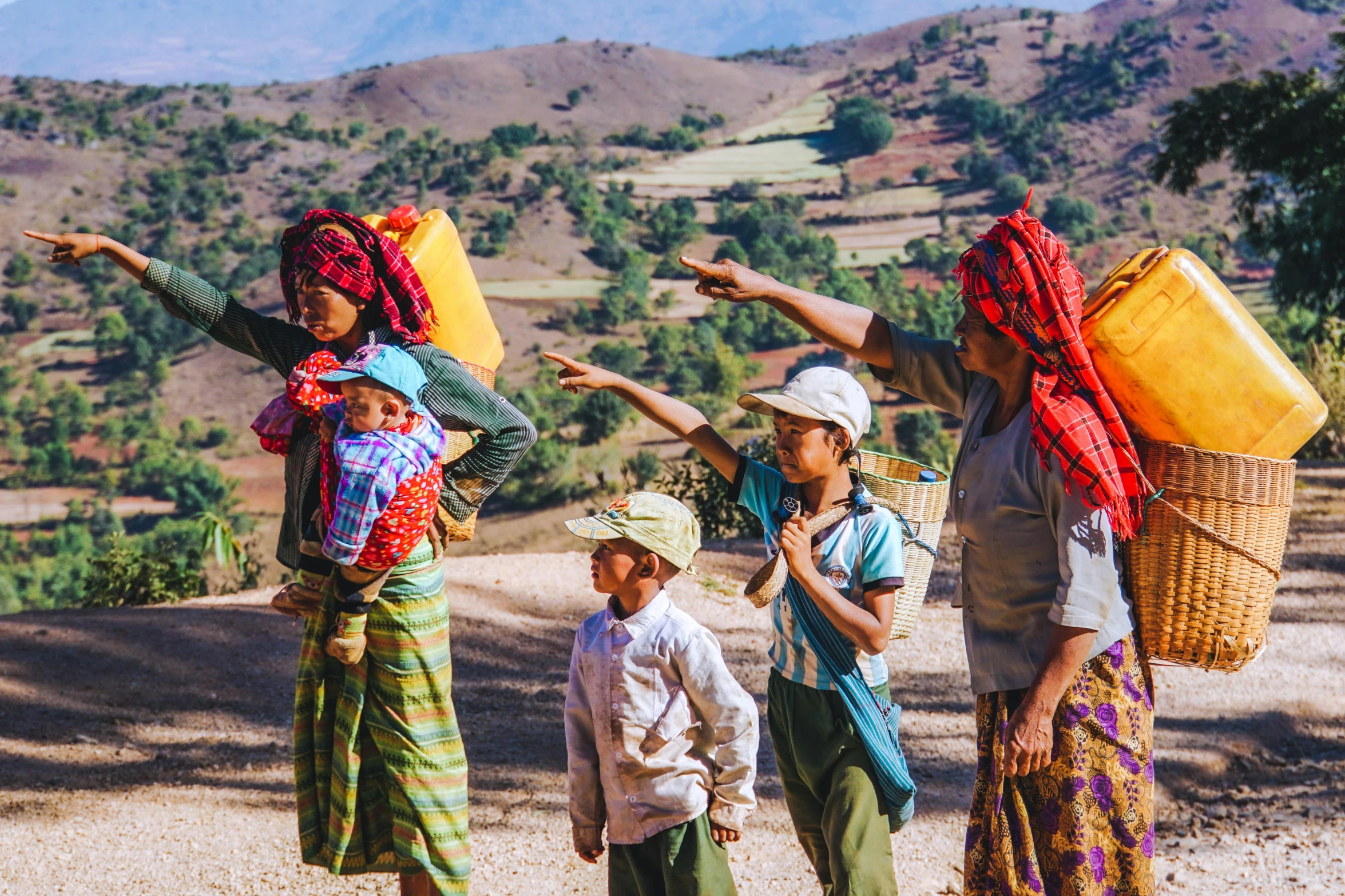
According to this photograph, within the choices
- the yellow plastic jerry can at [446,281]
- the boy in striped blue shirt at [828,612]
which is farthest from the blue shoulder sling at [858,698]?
the yellow plastic jerry can at [446,281]

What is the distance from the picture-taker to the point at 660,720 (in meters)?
2.35

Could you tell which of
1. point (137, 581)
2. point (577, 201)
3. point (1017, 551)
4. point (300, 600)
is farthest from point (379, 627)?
point (577, 201)

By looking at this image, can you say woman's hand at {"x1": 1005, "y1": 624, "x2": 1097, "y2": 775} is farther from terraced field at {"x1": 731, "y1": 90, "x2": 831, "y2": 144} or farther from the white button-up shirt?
terraced field at {"x1": 731, "y1": 90, "x2": 831, "y2": 144}

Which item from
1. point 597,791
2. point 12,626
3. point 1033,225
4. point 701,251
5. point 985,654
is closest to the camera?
point 1033,225

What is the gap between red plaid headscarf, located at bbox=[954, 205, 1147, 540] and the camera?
201 cm

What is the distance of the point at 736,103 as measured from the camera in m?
90.1

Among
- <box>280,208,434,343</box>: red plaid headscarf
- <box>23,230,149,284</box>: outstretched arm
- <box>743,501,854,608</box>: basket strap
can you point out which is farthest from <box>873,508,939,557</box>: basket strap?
<box>23,230,149,284</box>: outstretched arm

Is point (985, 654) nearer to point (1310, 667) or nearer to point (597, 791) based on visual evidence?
point (597, 791)

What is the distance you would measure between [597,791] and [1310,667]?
514 centimetres

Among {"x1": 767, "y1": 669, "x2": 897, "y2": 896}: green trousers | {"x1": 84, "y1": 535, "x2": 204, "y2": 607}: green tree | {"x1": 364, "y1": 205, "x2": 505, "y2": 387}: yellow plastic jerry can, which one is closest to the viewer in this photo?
{"x1": 767, "y1": 669, "x2": 897, "y2": 896}: green trousers

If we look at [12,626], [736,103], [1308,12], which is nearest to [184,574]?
[12,626]

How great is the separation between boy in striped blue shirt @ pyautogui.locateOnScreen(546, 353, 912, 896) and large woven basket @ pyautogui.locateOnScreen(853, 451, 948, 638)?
10 centimetres

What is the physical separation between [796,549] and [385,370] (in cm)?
91

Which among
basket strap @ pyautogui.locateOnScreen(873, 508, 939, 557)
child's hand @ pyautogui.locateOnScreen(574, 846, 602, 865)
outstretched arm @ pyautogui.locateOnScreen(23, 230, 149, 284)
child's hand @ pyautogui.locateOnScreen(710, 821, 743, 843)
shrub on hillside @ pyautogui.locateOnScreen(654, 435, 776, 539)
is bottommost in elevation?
shrub on hillside @ pyautogui.locateOnScreen(654, 435, 776, 539)
